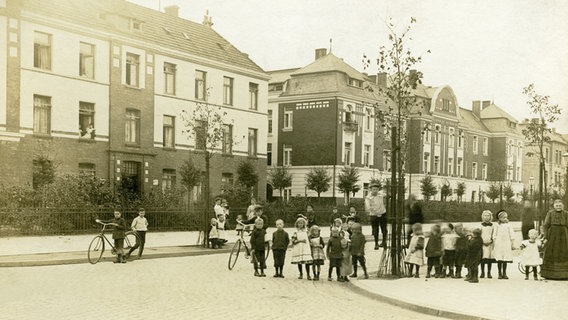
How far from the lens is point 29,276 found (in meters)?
13.2

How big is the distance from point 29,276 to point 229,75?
2828cm

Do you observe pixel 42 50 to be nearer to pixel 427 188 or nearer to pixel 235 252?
pixel 235 252

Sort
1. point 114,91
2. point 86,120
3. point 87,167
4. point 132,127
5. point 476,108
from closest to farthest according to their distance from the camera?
point 87,167, point 86,120, point 114,91, point 132,127, point 476,108

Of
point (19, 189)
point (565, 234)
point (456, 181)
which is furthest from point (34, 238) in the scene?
point (456, 181)

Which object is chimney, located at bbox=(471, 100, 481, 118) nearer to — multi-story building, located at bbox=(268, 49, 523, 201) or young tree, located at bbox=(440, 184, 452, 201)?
multi-story building, located at bbox=(268, 49, 523, 201)

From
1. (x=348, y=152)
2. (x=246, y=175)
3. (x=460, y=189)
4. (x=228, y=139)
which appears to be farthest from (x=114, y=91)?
(x=460, y=189)

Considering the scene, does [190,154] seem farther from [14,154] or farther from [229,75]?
[14,154]

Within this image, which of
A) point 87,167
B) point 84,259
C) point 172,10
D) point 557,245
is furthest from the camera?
point 172,10

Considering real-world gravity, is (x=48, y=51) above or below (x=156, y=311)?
above

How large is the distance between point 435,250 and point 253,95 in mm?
30043

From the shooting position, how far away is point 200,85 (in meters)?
38.2

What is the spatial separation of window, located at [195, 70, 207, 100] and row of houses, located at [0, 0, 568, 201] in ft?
0.21

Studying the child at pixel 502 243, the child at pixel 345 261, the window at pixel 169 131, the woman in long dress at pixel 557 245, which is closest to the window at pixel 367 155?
the window at pixel 169 131

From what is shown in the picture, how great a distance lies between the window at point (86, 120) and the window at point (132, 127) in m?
2.22
